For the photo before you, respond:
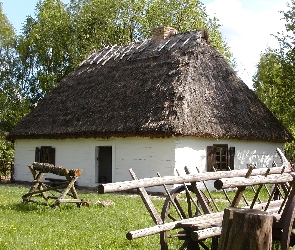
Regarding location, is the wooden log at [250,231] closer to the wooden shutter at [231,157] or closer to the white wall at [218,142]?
the white wall at [218,142]

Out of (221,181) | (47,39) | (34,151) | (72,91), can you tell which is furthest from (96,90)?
(221,181)

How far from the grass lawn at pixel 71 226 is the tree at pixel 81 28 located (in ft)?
60.5

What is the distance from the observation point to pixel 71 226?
27.7ft

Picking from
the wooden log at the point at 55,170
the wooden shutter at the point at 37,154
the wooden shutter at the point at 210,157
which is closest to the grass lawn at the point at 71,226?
the wooden log at the point at 55,170

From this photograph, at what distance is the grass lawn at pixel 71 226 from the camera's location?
7.02 meters

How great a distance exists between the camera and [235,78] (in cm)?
1814

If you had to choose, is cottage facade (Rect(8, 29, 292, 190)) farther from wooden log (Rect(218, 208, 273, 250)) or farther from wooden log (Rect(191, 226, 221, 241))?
wooden log (Rect(218, 208, 273, 250))

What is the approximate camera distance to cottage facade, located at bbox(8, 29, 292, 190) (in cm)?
1505

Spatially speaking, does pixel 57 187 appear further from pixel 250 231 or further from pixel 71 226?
pixel 250 231

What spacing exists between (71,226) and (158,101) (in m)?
7.80

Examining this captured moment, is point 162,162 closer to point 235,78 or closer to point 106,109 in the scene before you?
point 106,109

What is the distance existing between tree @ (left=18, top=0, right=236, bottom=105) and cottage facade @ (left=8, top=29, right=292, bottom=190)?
29.2 ft

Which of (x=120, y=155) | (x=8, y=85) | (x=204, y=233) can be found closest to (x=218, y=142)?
(x=120, y=155)

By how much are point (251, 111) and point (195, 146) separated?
11.0 feet
